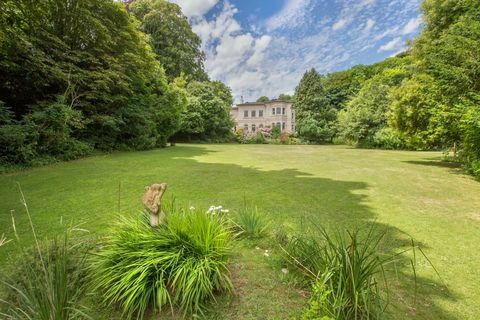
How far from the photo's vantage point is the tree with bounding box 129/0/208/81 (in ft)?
92.5

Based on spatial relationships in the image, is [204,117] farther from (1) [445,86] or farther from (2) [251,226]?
(2) [251,226]

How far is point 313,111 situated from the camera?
3112 centimetres

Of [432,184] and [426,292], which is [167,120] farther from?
[426,292]

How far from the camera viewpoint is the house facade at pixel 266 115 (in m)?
38.9

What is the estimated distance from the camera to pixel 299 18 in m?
16.8

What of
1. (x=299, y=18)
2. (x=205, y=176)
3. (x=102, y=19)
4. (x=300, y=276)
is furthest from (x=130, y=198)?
(x=299, y=18)

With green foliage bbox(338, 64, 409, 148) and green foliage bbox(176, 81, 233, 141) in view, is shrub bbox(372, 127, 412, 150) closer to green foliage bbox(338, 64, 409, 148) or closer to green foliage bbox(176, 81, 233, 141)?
green foliage bbox(338, 64, 409, 148)

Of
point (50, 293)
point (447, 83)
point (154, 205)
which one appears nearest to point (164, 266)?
point (154, 205)

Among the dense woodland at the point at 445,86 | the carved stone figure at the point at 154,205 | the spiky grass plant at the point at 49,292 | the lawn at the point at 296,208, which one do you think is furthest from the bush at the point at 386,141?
the spiky grass plant at the point at 49,292

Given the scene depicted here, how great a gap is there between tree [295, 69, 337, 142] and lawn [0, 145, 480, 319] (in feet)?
65.7

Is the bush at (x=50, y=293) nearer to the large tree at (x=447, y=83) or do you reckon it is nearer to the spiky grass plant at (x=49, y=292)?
the spiky grass plant at (x=49, y=292)

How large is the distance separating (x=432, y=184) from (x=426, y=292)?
5938 millimetres

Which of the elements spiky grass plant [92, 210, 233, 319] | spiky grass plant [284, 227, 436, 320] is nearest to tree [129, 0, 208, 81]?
spiky grass plant [92, 210, 233, 319]

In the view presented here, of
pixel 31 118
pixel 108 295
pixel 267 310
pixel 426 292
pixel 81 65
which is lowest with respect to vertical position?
pixel 426 292
